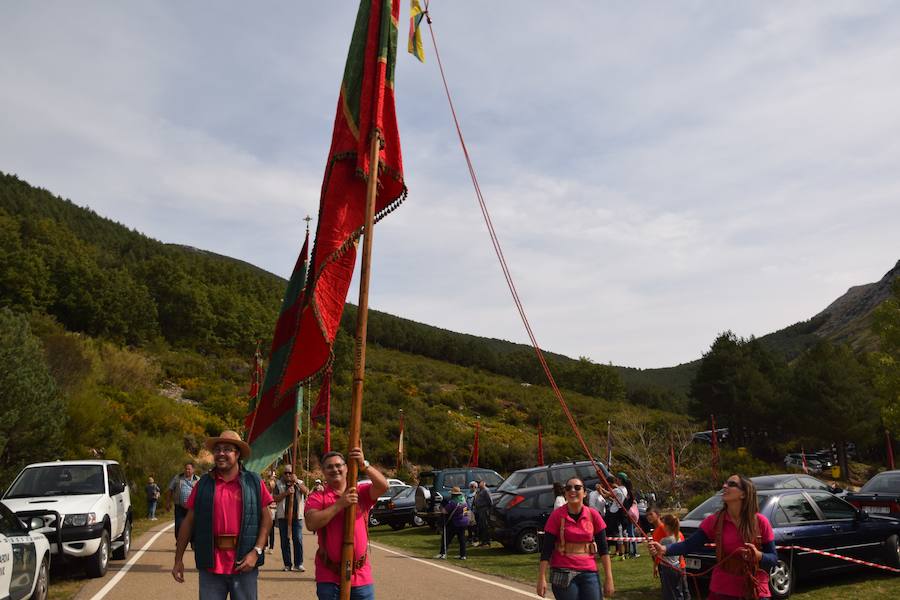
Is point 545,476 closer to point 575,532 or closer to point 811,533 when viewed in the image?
point 811,533

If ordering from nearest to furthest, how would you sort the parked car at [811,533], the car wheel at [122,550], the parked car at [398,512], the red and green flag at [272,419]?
the red and green flag at [272,419], the parked car at [811,533], the car wheel at [122,550], the parked car at [398,512]

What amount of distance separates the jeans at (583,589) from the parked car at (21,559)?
5588 millimetres

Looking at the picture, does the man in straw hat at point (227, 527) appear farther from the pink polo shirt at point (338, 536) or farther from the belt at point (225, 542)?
the pink polo shirt at point (338, 536)

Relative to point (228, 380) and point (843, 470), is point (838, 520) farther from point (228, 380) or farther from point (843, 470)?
point (228, 380)

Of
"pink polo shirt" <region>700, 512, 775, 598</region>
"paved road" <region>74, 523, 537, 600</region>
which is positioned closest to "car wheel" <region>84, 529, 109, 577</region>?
"paved road" <region>74, 523, 537, 600</region>

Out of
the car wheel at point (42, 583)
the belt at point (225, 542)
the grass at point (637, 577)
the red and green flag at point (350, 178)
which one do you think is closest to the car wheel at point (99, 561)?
the car wheel at point (42, 583)

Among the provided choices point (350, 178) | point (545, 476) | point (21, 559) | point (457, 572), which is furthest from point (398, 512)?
point (350, 178)

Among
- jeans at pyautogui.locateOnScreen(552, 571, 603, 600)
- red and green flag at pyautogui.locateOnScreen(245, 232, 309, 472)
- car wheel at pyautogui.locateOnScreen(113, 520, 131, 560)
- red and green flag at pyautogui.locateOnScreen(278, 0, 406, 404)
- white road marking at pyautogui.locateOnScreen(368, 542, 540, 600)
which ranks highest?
red and green flag at pyautogui.locateOnScreen(278, 0, 406, 404)

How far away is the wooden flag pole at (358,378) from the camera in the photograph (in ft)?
14.3

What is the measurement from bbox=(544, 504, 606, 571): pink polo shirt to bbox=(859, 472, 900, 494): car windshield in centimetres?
947

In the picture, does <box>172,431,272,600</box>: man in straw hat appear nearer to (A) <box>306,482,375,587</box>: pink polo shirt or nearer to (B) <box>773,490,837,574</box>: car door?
(A) <box>306,482,375,587</box>: pink polo shirt

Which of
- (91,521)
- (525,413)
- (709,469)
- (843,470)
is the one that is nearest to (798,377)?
(843,470)

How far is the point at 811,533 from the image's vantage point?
31.9 feet

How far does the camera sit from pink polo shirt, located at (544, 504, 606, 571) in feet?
19.8
